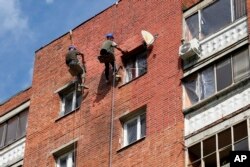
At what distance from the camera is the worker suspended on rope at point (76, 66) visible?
35.2 m

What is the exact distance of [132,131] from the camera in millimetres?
32625

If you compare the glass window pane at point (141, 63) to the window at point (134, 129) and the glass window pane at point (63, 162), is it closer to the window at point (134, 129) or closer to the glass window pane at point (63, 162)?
the window at point (134, 129)

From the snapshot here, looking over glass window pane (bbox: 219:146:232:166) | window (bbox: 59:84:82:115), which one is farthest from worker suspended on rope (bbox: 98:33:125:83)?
glass window pane (bbox: 219:146:232:166)

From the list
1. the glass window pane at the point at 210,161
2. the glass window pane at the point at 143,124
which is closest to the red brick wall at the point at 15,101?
the glass window pane at the point at 143,124

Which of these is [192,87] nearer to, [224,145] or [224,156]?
[224,145]

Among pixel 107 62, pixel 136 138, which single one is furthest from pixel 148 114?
pixel 107 62

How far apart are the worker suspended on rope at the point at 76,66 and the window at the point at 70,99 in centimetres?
41

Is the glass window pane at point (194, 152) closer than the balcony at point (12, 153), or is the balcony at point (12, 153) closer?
the glass window pane at point (194, 152)

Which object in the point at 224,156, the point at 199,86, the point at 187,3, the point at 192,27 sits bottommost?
the point at 224,156

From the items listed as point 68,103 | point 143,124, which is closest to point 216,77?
point 143,124

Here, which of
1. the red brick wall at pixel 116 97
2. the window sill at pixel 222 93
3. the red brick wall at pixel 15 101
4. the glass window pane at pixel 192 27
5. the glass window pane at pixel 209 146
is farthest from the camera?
the red brick wall at pixel 15 101

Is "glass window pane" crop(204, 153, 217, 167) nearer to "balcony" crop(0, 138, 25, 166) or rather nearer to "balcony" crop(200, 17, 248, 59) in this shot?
"balcony" crop(200, 17, 248, 59)

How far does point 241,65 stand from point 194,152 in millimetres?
3002

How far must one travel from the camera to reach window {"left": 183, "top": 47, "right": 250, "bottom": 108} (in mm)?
30188
